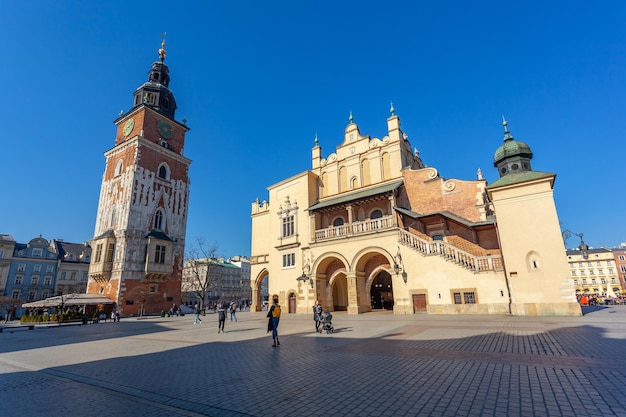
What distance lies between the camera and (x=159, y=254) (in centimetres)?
3794

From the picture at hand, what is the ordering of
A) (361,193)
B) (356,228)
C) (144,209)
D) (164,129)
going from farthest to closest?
1. (164,129)
2. (144,209)
3. (361,193)
4. (356,228)

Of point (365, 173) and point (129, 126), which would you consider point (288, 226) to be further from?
point (129, 126)

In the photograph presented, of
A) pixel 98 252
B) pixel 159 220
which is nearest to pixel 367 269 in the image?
pixel 159 220

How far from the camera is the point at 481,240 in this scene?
76.9 feet

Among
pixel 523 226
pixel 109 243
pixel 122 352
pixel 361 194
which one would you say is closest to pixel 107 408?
pixel 122 352

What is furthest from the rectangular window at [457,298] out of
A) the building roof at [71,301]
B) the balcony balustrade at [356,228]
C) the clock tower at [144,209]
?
the building roof at [71,301]

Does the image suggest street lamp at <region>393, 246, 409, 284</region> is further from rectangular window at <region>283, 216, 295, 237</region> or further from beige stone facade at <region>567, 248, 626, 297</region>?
beige stone facade at <region>567, 248, 626, 297</region>

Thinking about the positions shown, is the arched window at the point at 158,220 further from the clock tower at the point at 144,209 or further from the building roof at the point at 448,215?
the building roof at the point at 448,215

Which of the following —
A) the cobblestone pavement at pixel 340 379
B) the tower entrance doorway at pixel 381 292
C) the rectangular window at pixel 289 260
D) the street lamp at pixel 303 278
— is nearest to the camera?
the cobblestone pavement at pixel 340 379

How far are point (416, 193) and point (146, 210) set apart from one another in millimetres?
32662

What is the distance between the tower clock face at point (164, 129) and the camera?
42.4m

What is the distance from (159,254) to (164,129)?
58.8 ft

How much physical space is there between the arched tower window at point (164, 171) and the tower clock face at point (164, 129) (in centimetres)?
436

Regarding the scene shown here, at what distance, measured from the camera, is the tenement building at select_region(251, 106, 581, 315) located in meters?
18.8
